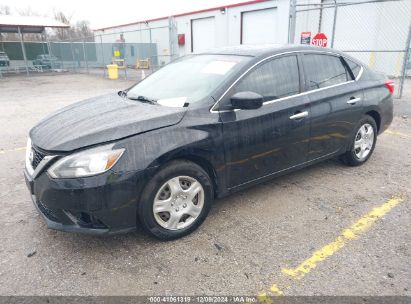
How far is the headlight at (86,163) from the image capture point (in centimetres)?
263

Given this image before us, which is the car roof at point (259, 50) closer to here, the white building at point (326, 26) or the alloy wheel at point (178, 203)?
the alloy wheel at point (178, 203)

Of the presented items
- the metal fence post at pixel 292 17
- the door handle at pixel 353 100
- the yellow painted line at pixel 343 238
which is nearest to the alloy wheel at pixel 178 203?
the yellow painted line at pixel 343 238

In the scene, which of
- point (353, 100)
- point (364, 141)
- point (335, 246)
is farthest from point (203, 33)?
point (335, 246)

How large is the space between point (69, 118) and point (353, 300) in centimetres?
280

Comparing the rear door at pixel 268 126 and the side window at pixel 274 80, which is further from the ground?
the side window at pixel 274 80

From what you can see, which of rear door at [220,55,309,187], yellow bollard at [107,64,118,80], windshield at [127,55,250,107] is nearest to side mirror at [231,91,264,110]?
rear door at [220,55,309,187]

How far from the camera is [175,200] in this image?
303 centimetres

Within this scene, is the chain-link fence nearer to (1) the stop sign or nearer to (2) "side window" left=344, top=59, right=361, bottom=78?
(1) the stop sign

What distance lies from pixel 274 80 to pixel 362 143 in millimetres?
1888

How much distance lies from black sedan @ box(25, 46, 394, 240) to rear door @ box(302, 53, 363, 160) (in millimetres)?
14

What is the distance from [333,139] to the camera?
423cm

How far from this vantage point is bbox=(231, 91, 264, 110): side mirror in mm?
3105

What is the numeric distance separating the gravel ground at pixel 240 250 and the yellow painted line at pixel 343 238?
5cm

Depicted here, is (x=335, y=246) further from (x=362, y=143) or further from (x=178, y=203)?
(x=362, y=143)
